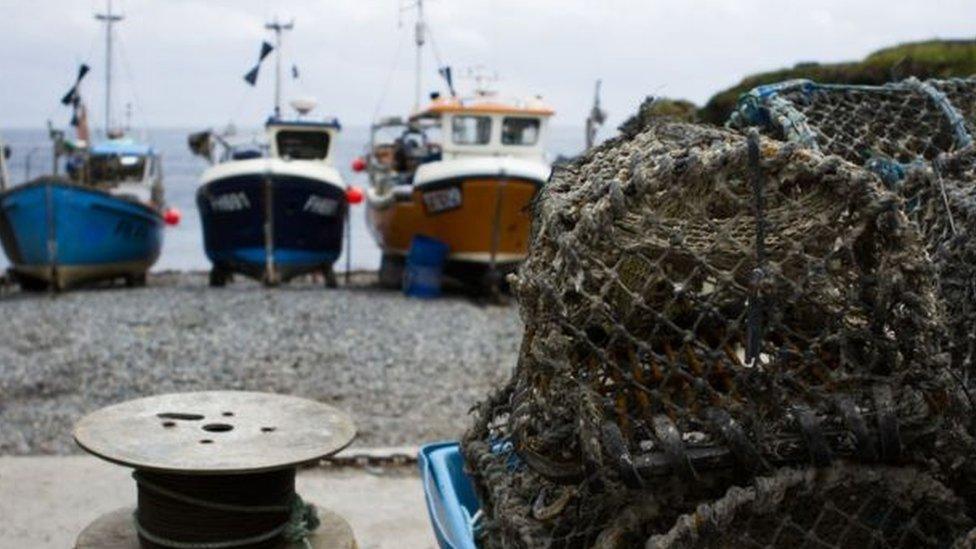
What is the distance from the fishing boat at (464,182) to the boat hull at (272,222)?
95 cm

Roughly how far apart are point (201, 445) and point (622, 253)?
163 cm

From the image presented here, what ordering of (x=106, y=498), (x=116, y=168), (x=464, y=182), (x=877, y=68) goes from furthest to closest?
(x=116, y=168), (x=464, y=182), (x=877, y=68), (x=106, y=498)

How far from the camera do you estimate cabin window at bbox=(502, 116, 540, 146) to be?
50.4 feet

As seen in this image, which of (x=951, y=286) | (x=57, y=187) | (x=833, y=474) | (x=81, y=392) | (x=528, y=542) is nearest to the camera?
(x=833, y=474)

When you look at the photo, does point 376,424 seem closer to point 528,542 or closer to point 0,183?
point 528,542

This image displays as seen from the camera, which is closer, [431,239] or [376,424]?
[376,424]

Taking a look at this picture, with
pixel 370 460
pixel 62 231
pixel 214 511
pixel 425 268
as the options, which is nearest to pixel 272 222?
pixel 425 268

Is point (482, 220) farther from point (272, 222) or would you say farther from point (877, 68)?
point (877, 68)

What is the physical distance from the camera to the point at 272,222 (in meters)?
15.0

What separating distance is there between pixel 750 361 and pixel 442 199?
12.0m

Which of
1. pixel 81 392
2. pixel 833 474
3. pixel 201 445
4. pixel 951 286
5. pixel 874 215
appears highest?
pixel 874 215

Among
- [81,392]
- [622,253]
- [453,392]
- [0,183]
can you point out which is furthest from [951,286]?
[0,183]

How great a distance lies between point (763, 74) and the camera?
1358 cm

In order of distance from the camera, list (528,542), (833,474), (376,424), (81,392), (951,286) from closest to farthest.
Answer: (833,474)
(528,542)
(951,286)
(376,424)
(81,392)
